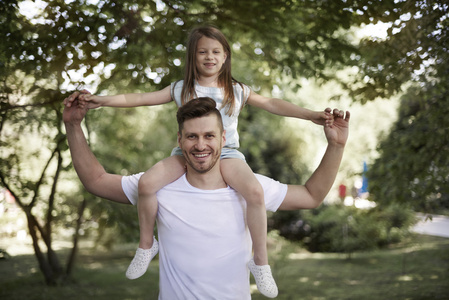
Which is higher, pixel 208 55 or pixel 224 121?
pixel 208 55

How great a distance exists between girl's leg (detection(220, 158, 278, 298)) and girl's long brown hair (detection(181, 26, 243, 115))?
0.35 metres

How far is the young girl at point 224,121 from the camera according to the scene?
2274mm

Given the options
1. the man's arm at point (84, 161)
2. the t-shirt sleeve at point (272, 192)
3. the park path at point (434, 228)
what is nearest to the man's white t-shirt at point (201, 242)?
the t-shirt sleeve at point (272, 192)

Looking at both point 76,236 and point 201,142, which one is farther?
point 76,236

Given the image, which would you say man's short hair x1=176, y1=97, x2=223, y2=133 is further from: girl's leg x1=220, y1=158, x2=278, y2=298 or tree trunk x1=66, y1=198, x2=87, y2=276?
tree trunk x1=66, y1=198, x2=87, y2=276

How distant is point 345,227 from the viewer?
10.1 metres

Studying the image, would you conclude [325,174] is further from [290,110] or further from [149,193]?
[149,193]

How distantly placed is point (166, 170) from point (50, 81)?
2592mm

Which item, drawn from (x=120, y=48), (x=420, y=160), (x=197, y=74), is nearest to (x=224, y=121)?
(x=197, y=74)

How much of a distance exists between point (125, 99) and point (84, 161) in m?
0.36

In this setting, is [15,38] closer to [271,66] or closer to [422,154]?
[271,66]

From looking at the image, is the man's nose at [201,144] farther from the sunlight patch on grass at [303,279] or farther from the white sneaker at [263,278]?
the sunlight patch on grass at [303,279]

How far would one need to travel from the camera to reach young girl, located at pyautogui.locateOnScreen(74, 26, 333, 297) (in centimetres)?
227

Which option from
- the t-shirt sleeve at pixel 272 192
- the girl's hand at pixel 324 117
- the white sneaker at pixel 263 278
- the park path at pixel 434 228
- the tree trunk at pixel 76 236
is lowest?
the park path at pixel 434 228
